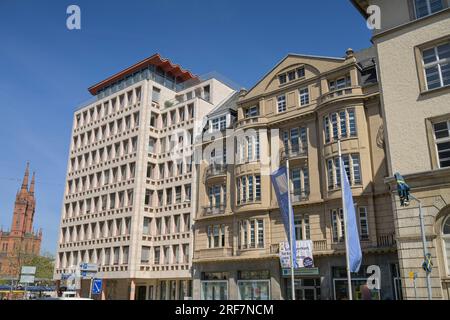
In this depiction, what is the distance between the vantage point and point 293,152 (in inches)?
1425

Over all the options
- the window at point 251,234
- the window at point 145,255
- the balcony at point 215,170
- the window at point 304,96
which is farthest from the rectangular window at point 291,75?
the window at point 145,255

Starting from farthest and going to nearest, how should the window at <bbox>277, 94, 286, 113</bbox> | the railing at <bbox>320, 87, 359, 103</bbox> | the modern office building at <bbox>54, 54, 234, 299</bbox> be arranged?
the modern office building at <bbox>54, 54, 234, 299</bbox> → the window at <bbox>277, 94, 286, 113</bbox> → the railing at <bbox>320, 87, 359, 103</bbox>

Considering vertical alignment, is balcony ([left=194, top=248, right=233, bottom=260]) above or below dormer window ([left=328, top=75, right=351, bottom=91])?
below

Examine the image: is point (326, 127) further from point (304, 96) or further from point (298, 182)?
point (298, 182)

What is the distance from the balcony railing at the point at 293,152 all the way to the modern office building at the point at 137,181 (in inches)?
484

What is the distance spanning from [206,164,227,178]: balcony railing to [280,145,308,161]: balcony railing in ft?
22.4

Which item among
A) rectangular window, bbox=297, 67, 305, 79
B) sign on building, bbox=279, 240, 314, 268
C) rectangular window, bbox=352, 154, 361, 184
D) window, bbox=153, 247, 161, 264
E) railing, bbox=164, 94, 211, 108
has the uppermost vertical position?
railing, bbox=164, 94, 211, 108

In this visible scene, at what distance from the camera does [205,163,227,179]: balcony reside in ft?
135

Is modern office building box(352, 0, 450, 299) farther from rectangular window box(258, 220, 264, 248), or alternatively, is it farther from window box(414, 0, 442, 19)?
rectangular window box(258, 220, 264, 248)

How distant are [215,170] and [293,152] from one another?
9215mm

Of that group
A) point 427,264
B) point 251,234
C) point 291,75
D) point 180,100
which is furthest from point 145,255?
point 427,264

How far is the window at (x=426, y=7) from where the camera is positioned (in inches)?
905

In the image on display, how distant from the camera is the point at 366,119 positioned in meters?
32.3

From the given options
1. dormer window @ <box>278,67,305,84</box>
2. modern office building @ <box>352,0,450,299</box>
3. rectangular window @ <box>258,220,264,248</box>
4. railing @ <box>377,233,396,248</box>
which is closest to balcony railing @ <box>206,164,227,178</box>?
rectangular window @ <box>258,220,264,248</box>
